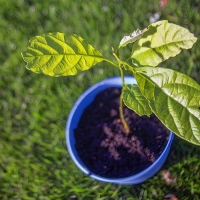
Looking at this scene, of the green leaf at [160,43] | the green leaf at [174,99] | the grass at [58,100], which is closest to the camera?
the green leaf at [174,99]

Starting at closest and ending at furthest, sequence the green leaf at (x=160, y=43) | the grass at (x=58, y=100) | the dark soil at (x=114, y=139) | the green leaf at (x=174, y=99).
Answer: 1. the green leaf at (x=174, y=99)
2. the green leaf at (x=160, y=43)
3. the dark soil at (x=114, y=139)
4. the grass at (x=58, y=100)

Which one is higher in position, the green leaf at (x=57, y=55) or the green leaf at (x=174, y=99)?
the green leaf at (x=57, y=55)

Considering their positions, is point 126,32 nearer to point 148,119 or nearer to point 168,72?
point 148,119

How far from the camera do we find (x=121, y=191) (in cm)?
→ 189

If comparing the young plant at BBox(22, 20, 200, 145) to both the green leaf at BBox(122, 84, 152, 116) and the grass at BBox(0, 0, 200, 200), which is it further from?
the grass at BBox(0, 0, 200, 200)

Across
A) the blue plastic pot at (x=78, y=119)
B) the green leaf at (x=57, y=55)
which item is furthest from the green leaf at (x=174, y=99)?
the blue plastic pot at (x=78, y=119)

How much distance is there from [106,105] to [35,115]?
1.70ft

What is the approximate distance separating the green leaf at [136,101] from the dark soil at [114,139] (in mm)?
474

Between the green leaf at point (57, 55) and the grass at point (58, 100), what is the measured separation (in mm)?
910

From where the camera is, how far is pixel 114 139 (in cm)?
175

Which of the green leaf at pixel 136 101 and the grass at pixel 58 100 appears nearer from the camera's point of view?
the green leaf at pixel 136 101

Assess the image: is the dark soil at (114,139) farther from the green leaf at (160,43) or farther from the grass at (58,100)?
the green leaf at (160,43)

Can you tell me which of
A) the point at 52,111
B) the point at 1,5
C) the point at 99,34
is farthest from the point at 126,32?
the point at 1,5

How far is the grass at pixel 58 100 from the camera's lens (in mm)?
1889
